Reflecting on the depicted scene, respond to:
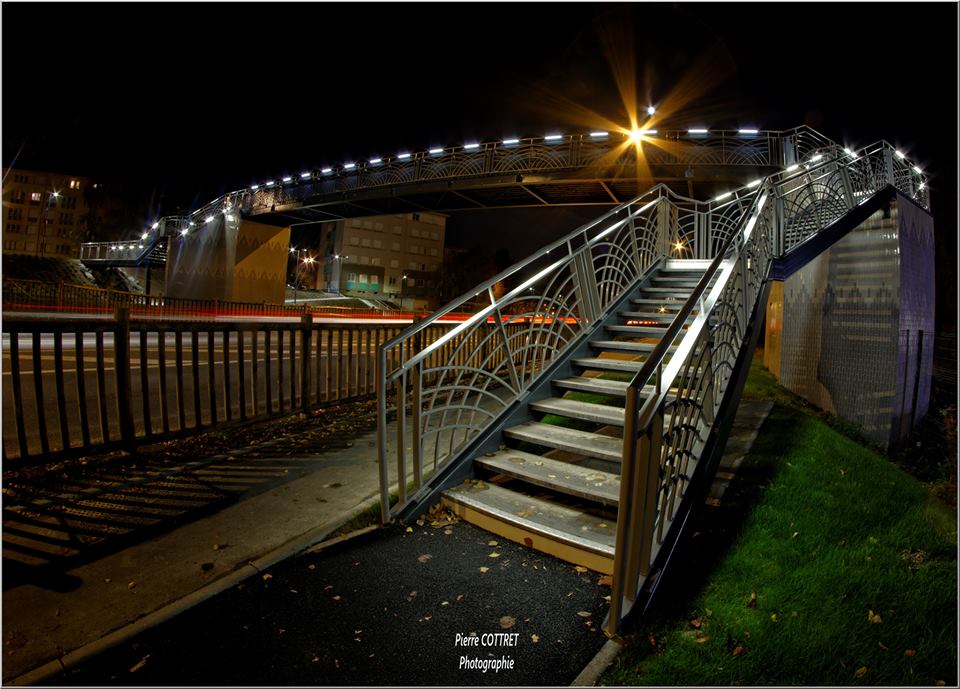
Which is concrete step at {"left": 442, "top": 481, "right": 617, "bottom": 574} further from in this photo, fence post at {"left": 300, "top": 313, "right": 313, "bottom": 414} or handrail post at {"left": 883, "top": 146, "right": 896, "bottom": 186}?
handrail post at {"left": 883, "top": 146, "right": 896, "bottom": 186}

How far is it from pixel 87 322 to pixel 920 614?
7262 millimetres

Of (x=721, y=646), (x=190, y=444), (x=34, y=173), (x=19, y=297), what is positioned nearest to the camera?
(x=721, y=646)

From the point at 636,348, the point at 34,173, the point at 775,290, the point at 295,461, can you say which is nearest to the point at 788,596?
the point at 636,348

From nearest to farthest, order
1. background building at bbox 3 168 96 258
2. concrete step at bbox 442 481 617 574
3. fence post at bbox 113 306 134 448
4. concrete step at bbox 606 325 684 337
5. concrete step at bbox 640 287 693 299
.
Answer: concrete step at bbox 442 481 617 574 < fence post at bbox 113 306 134 448 < concrete step at bbox 606 325 684 337 < concrete step at bbox 640 287 693 299 < background building at bbox 3 168 96 258

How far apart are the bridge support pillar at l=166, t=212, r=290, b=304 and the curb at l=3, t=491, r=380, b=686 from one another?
30.0 metres

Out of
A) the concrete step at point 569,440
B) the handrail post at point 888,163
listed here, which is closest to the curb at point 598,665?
the concrete step at point 569,440

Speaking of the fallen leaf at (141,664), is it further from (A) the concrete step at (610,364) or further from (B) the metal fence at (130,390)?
(A) the concrete step at (610,364)

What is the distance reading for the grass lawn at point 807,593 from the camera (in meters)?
2.46

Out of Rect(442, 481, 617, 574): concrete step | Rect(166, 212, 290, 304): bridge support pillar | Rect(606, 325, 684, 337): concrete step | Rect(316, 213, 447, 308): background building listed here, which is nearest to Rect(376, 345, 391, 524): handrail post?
Rect(442, 481, 617, 574): concrete step

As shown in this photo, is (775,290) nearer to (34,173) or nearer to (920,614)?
(920,614)

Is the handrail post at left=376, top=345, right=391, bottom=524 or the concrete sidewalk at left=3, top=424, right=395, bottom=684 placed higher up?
the handrail post at left=376, top=345, right=391, bottom=524

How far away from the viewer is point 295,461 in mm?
5441

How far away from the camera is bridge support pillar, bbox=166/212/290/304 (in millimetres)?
29578

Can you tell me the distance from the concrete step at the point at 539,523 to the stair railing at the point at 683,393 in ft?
1.40
